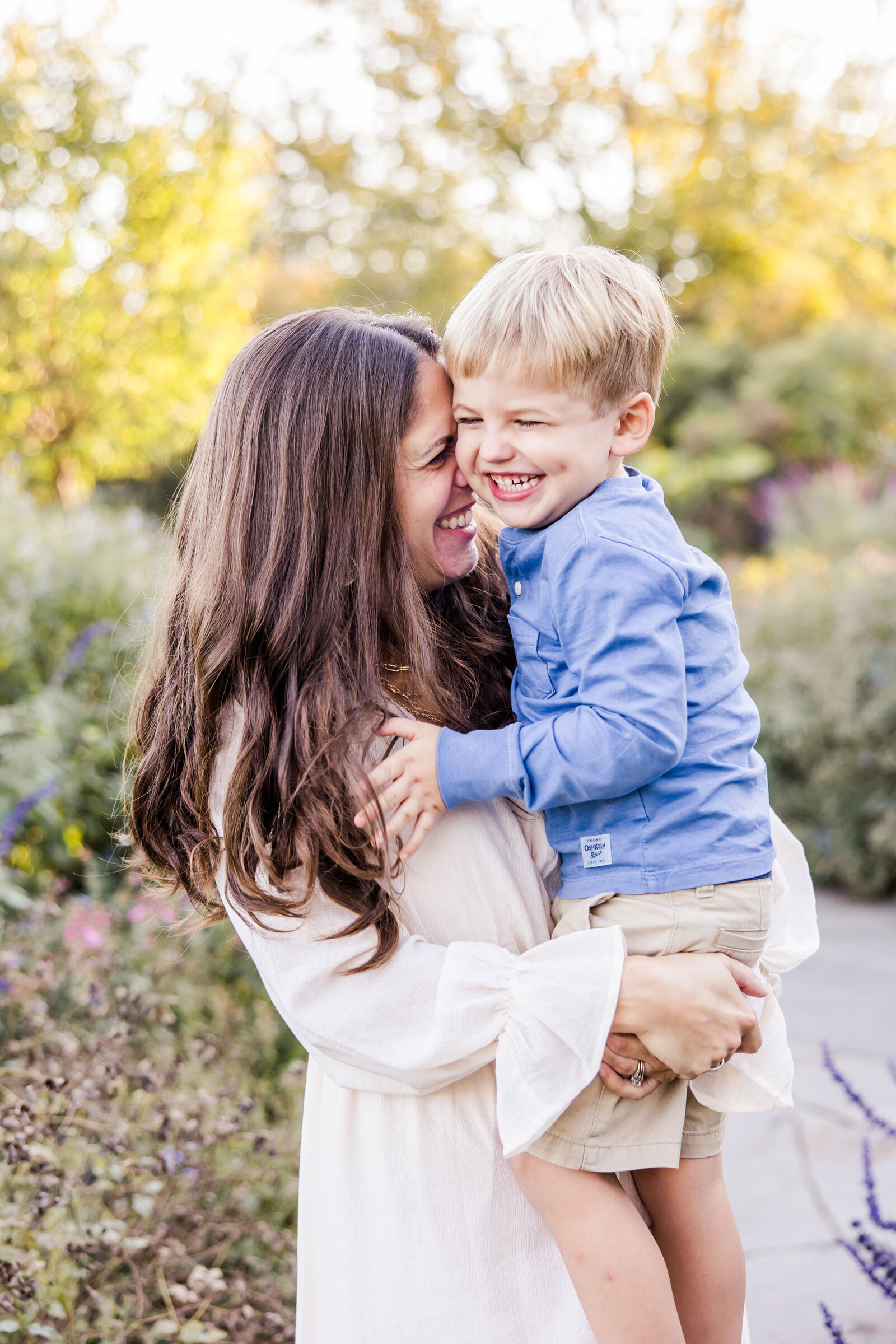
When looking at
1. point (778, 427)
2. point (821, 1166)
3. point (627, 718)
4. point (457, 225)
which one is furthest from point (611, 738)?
point (457, 225)

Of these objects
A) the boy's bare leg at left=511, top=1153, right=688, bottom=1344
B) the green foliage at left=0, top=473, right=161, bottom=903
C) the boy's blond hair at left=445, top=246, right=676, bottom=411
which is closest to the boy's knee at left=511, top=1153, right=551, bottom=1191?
the boy's bare leg at left=511, top=1153, right=688, bottom=1344

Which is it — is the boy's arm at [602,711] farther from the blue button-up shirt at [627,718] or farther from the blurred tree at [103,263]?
the blurred tree at [103,263]

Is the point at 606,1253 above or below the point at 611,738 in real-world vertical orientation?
below

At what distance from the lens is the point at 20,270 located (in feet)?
28.7

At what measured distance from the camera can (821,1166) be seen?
2.92 metres

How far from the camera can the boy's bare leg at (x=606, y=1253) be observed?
1.30 metres

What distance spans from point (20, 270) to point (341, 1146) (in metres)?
8.84

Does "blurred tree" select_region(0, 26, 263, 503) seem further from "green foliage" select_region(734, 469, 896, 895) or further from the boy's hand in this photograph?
the boy's hand

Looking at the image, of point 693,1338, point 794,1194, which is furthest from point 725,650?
point 794,1194

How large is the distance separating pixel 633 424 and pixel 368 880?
72cm

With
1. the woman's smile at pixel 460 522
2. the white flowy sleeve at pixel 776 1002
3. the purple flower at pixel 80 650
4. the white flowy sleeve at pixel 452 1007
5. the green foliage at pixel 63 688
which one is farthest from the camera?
the purple flower at pixel 80 650

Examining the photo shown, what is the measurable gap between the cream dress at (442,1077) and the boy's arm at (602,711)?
0.13 m

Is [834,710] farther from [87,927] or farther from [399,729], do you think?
[399,729]

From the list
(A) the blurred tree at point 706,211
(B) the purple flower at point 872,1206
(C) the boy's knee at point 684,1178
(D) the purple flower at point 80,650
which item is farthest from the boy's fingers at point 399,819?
(A) the blurred tree at point 706,211
